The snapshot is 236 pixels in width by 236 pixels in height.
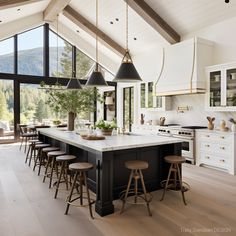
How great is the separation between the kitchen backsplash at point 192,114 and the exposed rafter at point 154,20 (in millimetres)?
1803

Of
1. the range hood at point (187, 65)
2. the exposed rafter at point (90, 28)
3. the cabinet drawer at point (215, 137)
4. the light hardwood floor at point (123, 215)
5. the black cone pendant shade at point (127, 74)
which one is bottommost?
the light hardwood floor at point (123, 215)

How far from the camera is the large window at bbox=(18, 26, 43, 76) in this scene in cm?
891

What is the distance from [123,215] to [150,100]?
16.5 feet

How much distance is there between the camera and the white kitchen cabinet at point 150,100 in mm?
7121

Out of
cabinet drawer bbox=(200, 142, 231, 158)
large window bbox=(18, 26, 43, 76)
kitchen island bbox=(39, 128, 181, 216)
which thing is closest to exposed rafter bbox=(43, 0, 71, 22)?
large window bbox=(18, 26, 43, 76)

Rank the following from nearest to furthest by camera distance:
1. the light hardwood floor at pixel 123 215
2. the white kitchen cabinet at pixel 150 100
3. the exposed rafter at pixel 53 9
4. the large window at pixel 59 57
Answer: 1. the light hardwood floor at pixel 123 215
2. the exposed rafter at pixel 53 9
3. the white kitchen cabinet at pixel 150 100
4. the large window at pixel 59 57

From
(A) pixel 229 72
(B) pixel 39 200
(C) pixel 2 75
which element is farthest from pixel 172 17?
(C) pixel 2 75

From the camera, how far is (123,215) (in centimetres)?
297

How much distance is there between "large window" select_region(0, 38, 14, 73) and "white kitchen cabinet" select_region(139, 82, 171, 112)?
5.00 meters

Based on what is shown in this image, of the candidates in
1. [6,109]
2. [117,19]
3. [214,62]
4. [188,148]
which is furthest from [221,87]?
[6,109]

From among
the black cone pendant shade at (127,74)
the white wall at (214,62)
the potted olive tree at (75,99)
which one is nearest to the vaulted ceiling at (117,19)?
the white wall at (214,62)

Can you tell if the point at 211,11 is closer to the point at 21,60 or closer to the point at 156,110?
the point at 156,110

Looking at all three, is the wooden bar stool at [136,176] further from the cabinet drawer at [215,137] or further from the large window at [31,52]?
the large window at [31,52]

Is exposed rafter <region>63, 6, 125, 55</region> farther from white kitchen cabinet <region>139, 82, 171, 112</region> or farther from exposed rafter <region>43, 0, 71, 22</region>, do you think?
white kitchen cabinet <region>139, 82, 171, 112</region>
